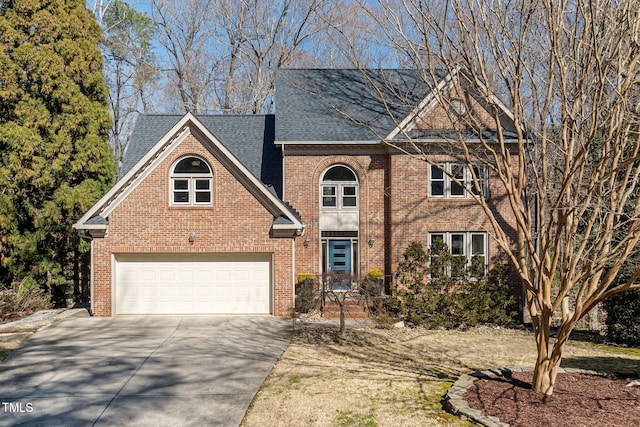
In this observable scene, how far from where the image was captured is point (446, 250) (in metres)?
16.8

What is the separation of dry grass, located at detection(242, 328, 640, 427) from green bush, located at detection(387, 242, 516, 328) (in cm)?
68

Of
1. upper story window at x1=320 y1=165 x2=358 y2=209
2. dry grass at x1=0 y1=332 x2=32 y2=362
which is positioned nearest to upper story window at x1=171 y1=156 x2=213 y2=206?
upper story window at x1=320 y1=165 x2=358 y2=209

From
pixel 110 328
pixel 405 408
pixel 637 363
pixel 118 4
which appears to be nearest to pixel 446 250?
pixel 637 363

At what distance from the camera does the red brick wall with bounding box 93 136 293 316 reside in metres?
16.5

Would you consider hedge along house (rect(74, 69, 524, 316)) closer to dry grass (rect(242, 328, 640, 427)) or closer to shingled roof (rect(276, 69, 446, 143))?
shingled roof (rect(276, 69, 446, 143))

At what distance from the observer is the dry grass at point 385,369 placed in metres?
8.31

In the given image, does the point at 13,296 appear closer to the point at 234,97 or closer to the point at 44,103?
the point at 44,103

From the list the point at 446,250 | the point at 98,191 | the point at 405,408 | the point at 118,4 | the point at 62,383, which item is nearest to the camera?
the point at 405,408

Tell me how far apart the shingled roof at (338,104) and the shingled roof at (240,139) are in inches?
54.5

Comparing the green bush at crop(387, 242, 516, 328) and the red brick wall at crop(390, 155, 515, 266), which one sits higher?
the red brick wall at crop(390, 155, 515, 266)

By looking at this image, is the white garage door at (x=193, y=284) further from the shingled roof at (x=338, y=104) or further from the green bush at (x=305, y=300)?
the shingled roof at (x=338, y=104)

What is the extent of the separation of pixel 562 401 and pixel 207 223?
11253 millimetres

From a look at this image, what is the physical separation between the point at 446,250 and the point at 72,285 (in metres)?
14.0

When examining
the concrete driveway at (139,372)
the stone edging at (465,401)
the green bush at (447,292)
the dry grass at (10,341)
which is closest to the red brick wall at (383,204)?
the green bush at (447,292)
